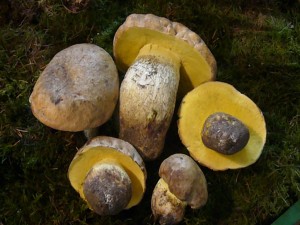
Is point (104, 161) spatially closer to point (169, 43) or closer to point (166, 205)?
point (166, 205)

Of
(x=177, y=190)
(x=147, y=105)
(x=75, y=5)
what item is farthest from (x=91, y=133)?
(x=75, y=5)

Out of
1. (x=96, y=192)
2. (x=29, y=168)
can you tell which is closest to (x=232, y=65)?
(x=96, y=192)

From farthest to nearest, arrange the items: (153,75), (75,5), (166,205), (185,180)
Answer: (75,5) < (153,75) < (166,205) < (185,180)

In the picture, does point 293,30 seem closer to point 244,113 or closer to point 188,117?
point 244,113

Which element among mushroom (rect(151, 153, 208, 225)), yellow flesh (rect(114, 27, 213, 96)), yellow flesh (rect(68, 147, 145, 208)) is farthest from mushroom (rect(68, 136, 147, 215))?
yellow flesh (rect(114, 27, 213, 96))

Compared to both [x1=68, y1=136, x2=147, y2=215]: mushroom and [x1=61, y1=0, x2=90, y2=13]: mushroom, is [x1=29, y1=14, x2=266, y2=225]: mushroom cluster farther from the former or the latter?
[x1=61, y1=0, x2=90, y2=13]: mushroom

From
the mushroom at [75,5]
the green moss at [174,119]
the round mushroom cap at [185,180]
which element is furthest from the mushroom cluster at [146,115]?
the mushroom at [75,5]

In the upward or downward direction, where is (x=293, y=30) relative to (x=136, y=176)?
upward
